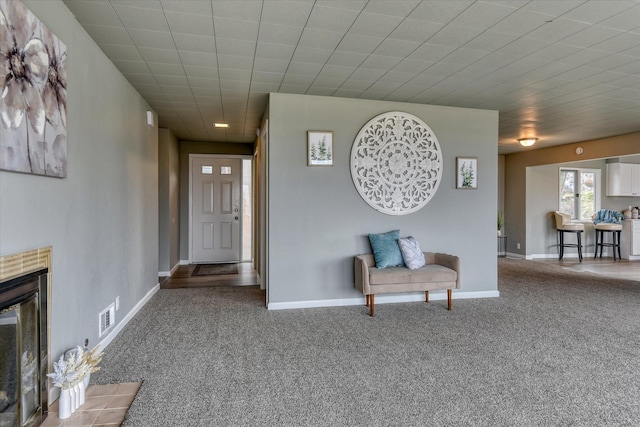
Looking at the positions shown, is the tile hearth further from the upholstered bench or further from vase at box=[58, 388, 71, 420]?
the upholstered bench

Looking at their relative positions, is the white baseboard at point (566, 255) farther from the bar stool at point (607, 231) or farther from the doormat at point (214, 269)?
the doormat at point (214, 269)

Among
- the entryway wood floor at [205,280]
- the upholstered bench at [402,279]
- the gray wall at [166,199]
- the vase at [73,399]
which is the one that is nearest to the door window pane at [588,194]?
the upholstered bench at [402,279]

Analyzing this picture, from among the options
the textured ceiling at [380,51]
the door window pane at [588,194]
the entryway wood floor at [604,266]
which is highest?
the textured ceiling at [380,51]

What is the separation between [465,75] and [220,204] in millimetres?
5161

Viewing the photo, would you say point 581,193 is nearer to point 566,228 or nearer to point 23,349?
point 566,228

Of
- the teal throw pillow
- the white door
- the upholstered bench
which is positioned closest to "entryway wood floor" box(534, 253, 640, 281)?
the upholstered bench

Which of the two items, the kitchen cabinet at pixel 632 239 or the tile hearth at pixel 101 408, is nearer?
the tile hearth at pixel 101 408

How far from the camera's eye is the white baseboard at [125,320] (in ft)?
9.35

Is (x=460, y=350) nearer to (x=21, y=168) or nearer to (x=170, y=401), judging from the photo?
(x=170, y=401)

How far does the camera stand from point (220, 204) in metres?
7.04

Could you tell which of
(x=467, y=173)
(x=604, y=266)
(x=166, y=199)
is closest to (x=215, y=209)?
(x=166, y=199)

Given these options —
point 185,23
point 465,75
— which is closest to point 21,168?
point 185,23

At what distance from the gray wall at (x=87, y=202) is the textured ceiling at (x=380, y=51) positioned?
0.24m

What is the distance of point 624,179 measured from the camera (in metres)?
8.02
